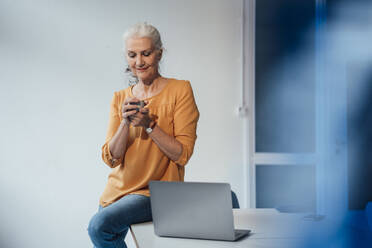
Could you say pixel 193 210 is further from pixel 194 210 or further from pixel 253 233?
pixel 253 233

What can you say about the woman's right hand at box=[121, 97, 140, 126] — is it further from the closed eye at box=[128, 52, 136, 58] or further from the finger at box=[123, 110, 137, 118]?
the closed eye at box=[128, 52, 136, 58]

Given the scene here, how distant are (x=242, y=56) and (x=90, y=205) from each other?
146cm

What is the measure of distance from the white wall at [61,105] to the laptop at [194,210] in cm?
177

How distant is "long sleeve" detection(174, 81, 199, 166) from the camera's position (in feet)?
4.91

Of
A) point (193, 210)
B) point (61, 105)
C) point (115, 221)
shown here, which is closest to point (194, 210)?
point (193, 210)

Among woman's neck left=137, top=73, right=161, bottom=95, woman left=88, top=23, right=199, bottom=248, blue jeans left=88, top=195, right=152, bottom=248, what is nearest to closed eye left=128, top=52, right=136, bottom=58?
woman left=88, top=23, right=199, bottom=248

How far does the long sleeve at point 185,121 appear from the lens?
1.50 meters

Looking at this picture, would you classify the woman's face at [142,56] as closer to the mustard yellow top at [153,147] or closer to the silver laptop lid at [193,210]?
the mustard yellow top at [153,147]

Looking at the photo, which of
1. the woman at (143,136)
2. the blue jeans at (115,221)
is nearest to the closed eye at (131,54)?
the woman at (143,136)

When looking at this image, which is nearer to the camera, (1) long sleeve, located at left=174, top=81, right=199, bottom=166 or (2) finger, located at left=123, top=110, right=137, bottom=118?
(2) finger, located at left=123, top=110, right=137, bottom=118

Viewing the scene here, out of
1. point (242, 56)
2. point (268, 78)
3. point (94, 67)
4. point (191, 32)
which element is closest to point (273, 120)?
point (268, 78)

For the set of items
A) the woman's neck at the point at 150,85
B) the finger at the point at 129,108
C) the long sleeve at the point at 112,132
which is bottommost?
the long sleeve at the point at 112,132

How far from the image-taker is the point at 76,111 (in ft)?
8.91

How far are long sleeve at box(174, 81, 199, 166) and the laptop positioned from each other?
0.45 m
